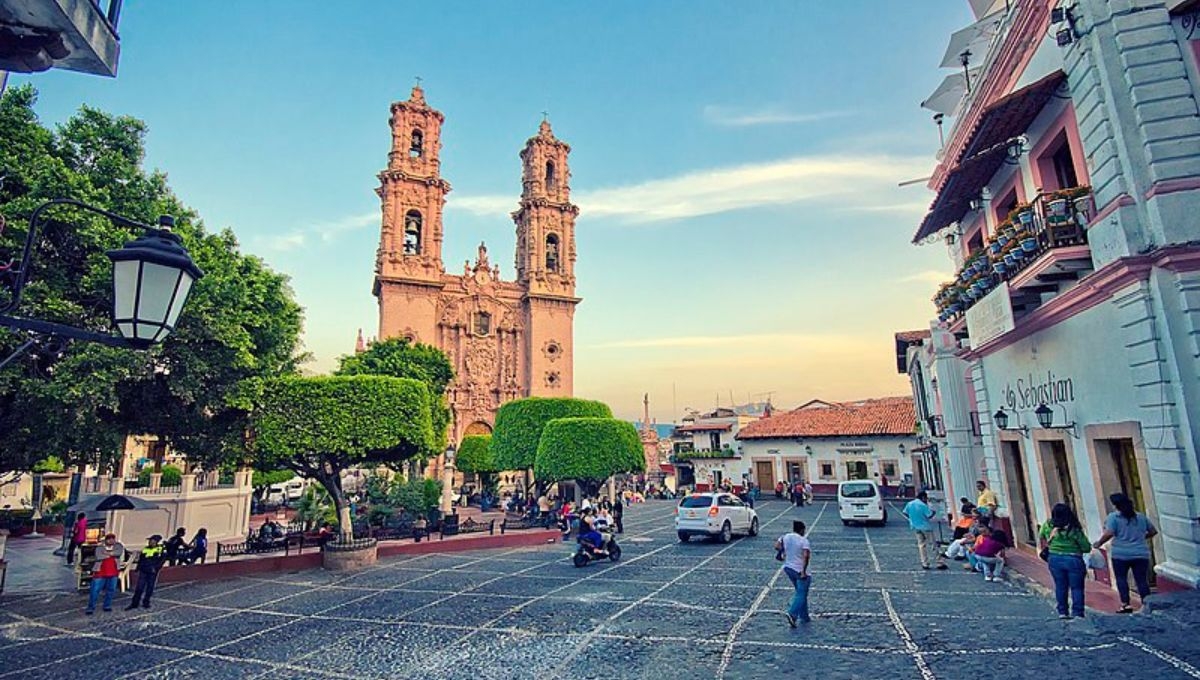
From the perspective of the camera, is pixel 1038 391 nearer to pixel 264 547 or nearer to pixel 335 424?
pixel 335 424

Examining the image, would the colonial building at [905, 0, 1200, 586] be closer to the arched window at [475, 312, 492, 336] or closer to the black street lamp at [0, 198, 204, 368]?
the black street lamp at [0, 198, 204, 368]

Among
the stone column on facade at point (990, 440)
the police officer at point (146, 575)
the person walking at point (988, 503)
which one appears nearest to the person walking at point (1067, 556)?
the person walking at point (988, 503)

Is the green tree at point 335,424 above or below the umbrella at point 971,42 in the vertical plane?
below

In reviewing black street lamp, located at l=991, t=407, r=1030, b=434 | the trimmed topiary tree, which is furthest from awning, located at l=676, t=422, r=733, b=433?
black street lamp, located at l=991, t=407, r=1030, b=434

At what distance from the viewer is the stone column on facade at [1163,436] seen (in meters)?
6.26

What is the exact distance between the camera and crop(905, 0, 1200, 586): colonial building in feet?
21.2

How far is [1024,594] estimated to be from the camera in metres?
8.62

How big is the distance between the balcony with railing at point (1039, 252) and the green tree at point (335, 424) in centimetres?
1386

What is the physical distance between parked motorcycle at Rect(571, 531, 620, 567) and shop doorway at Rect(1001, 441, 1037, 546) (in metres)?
8.66

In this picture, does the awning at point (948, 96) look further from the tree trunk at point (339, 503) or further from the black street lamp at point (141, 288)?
the tree trunk at point (339, 503)

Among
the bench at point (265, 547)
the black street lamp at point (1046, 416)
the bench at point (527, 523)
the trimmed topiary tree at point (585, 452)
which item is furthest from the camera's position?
the trimmed topiary tree at point (585, 452)

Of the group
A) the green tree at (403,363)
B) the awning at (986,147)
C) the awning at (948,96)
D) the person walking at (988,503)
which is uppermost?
the awning at (948,96)

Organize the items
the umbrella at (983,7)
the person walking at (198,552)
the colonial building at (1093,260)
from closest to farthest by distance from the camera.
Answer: the colonial building at (1093,260) < the umbrella at (983,7) < the person walking at (198,552)

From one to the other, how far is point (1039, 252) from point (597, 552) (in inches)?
423
